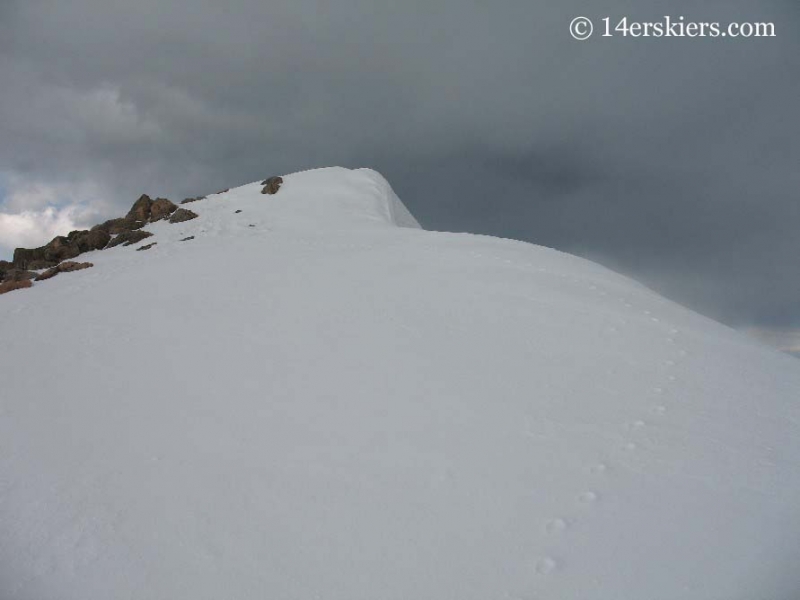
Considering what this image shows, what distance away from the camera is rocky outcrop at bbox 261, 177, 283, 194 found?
22328mm

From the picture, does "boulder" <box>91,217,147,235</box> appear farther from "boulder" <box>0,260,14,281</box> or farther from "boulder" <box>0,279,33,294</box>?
"boulder" <box>0,279,33,294</box>

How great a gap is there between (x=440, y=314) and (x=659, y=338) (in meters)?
2.99

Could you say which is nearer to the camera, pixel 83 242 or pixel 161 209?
pixel 83 242

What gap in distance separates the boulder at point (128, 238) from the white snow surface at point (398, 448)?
7665mm

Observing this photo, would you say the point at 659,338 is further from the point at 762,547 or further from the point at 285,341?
the point at 285,341

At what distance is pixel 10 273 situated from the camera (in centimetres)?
1331

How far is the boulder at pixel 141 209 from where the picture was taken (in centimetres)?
1912

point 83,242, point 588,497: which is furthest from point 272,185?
point 588,497

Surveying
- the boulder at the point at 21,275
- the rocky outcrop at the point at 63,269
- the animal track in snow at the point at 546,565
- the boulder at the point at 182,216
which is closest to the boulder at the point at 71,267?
the rocky outcrop at the point at 63,269

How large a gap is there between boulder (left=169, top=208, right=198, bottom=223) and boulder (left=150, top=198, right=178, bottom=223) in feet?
2.65


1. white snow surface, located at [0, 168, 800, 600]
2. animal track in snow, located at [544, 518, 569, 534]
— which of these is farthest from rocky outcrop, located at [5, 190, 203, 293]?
animal track in snow, located at [544, 518, 569, 534]

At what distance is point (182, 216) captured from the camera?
18172 millimetres

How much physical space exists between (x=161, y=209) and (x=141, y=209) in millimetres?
821

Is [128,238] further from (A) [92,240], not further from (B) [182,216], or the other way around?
(B) [182,216]
